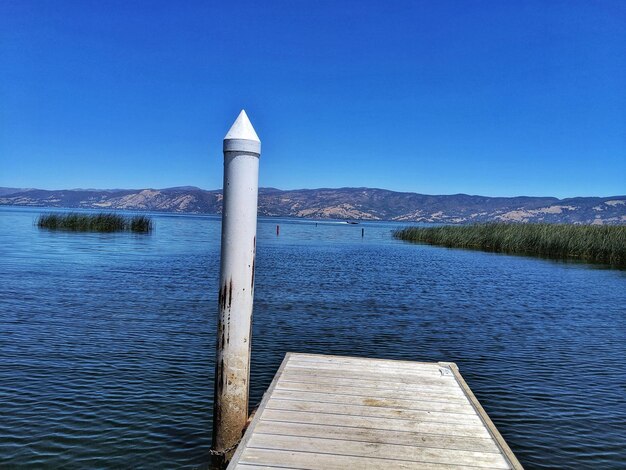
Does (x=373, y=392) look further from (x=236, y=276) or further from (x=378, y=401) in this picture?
(x=236, y=276)

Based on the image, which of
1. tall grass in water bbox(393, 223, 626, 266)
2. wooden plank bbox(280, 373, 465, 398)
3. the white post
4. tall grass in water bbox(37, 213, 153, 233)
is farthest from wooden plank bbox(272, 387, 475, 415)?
tall grass in water bbox(37, 213, 153, 233)

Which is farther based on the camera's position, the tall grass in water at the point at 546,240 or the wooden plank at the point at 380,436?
the tall grass in water at the point at 546,240

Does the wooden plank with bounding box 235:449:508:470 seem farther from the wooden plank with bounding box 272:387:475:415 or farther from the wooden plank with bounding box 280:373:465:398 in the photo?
the wooden plank with bounding box 280:373:465:398

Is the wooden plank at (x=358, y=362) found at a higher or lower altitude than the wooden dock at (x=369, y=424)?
lower

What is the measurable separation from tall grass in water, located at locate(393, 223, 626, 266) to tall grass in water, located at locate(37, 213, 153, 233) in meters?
32.0

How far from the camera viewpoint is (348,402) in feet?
18.9

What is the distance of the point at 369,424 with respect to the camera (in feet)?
16.8

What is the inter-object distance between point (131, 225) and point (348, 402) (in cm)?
5315

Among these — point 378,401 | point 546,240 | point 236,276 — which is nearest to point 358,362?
point 378,401

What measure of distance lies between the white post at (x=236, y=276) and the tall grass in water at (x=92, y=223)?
165ft

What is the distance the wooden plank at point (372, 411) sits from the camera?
534 cm

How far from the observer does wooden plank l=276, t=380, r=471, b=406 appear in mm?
6020

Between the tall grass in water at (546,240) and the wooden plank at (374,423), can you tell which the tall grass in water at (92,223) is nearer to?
the tall grass in water at (546,240)

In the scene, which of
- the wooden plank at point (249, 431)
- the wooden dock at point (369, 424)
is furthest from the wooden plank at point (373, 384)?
the wooden plank at point (249, 431)
